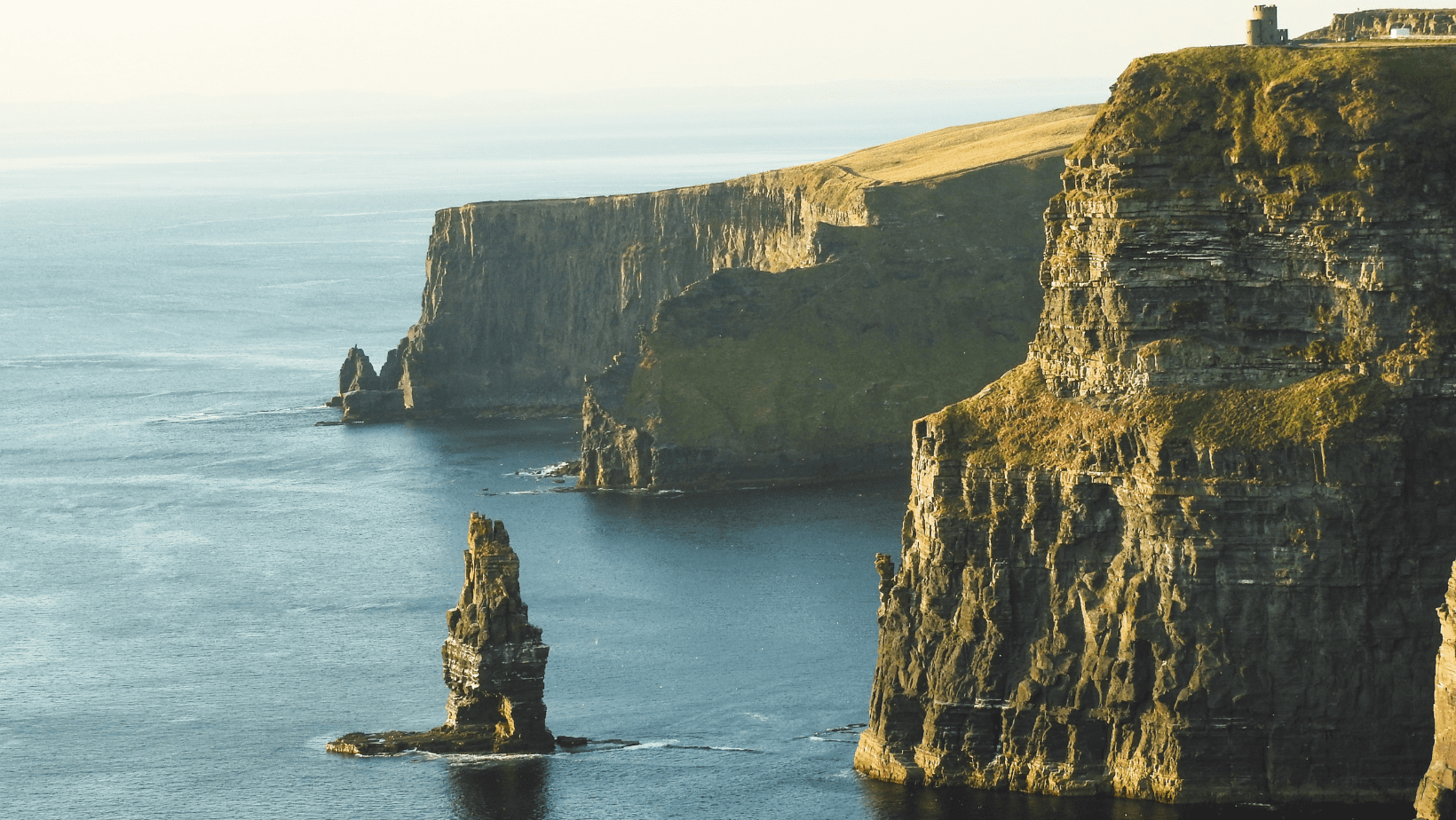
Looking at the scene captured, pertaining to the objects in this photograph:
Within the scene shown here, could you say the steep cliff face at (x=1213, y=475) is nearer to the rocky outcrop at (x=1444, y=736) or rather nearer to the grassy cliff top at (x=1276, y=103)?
the grassy cliff top at (x=1276, y=103)

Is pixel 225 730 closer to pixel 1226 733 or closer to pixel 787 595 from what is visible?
pixel 787 595

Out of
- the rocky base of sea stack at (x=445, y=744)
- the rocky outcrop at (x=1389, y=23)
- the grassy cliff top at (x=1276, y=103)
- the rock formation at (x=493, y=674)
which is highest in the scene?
the rocky outcrop at (x=1389, y=23)

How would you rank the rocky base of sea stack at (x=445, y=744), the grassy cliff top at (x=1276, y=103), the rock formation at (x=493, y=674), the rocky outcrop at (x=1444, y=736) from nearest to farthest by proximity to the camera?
the rocky outcrop at (x=1444, y=736)
the grassy cliff top at (x=1276, y=103)
the rocky base of sea stack at (x=445, y=744)
the rock formation at (x=493, y=674)

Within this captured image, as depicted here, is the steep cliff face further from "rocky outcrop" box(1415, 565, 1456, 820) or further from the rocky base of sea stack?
"rocky outcrop" box(1415, 565, 1456, 820)

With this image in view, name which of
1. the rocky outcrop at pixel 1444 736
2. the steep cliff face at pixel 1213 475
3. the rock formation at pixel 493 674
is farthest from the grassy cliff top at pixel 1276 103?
the rock formation at pixel 493 674

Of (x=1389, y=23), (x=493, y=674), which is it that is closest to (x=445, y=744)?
(x=493, y=674)

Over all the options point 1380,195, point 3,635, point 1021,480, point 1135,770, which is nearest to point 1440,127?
point 1380,195
